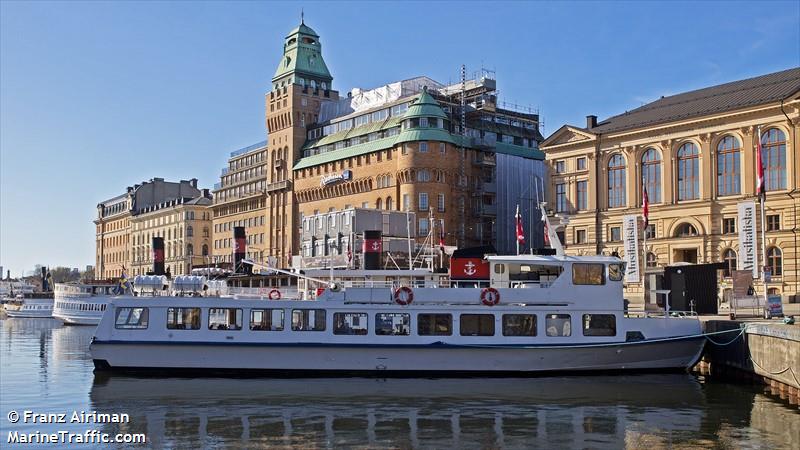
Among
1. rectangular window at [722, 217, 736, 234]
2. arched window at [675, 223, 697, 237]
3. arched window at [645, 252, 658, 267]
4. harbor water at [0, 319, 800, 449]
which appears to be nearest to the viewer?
harbor water at [0, 319, 800, 449]

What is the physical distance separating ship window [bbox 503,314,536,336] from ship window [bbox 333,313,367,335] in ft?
20.6

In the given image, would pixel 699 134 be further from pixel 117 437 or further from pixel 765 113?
pixel 117 437

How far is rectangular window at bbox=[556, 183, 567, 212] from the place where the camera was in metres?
83.2

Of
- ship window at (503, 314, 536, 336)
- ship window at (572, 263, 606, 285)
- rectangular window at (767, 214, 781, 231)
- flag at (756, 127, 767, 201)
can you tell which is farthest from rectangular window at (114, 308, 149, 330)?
rectangular window at (767, 214, 781, 231)

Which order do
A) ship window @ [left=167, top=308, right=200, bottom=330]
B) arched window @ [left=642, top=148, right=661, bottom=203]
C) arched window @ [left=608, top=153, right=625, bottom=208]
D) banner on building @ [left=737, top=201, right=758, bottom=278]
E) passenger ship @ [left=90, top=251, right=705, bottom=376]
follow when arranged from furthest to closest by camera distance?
arched window @ [left=608, top=153, right=625, bottom=208] < arched window @ [left=642, top=148, right=661, bottom=203] < banner on building @ [left=737, top=201, right=758, bottom=278] < ship window @ [left=167, top=308, right=200, bottom=330] < passenger ship @ [left=90, top=251, right=705, bottom=376]

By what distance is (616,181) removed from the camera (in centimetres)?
7856

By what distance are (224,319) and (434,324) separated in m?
9.46

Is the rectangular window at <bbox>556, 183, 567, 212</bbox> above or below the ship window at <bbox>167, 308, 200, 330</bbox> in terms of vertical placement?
above

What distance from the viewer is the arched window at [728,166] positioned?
69438 millimetres

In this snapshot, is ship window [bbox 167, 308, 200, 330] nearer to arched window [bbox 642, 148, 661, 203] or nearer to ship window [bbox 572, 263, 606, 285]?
ship window [bbox 572, 263, 606, 285]

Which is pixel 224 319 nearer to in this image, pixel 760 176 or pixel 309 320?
pixel 309 320

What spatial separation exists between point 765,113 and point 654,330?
39095mm

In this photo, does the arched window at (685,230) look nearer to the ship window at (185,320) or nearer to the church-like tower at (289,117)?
the ship window at (185,320)

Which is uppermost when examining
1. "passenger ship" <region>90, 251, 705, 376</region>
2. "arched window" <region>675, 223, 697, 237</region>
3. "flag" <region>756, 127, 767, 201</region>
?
"flag" <region>756, 127, 767, 201</region>
